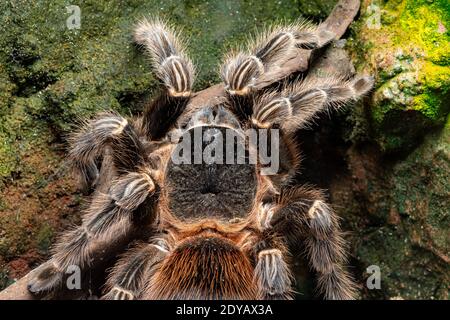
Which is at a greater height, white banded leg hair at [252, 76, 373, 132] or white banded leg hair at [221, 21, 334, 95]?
white banded leg hair at [221, 21, 334, 95]

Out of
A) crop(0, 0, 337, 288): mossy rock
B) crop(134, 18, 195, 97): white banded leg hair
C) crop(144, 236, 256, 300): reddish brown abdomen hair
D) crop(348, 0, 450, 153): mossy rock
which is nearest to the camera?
crop(144, 236, 256, 300): reddish brown abdomen hair

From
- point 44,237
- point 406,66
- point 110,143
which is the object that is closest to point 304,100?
point 406,66

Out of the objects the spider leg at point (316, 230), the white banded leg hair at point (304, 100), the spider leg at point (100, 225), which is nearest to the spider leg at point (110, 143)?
the spider leg at point (100, 225)

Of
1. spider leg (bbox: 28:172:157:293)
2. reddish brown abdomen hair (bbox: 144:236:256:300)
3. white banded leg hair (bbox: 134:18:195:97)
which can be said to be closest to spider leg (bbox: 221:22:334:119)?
white banded leg hair (bbox: 134:18:195:97)

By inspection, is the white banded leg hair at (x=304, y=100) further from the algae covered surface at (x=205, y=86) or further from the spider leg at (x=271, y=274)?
the spider leg at (x=271, y=274)

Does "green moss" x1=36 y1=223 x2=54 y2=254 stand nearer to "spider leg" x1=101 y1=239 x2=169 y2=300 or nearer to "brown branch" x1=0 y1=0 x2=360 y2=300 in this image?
"brown branch" x1=0 y1=0 x2=360 y2=300

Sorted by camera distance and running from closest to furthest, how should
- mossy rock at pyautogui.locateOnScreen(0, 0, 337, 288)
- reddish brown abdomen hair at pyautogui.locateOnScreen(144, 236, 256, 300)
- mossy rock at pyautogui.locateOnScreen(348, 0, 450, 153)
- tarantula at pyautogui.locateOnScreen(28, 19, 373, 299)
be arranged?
reddish brown abdomen hair at pyautogui.locateOnScreen(144, 236, 256, 300)
tarantula at pyautogui.locateOnScreen(28, 19, 373, 299)
mossy rock at pyautogui.locateOnScreen(348, 0, 450, 153)
mossy rock at pyautogui.locateOnScreen(0, 0, 337, 288)

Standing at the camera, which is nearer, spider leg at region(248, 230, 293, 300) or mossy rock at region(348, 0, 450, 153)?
spider leg at region(248, 230, 293, 300)
